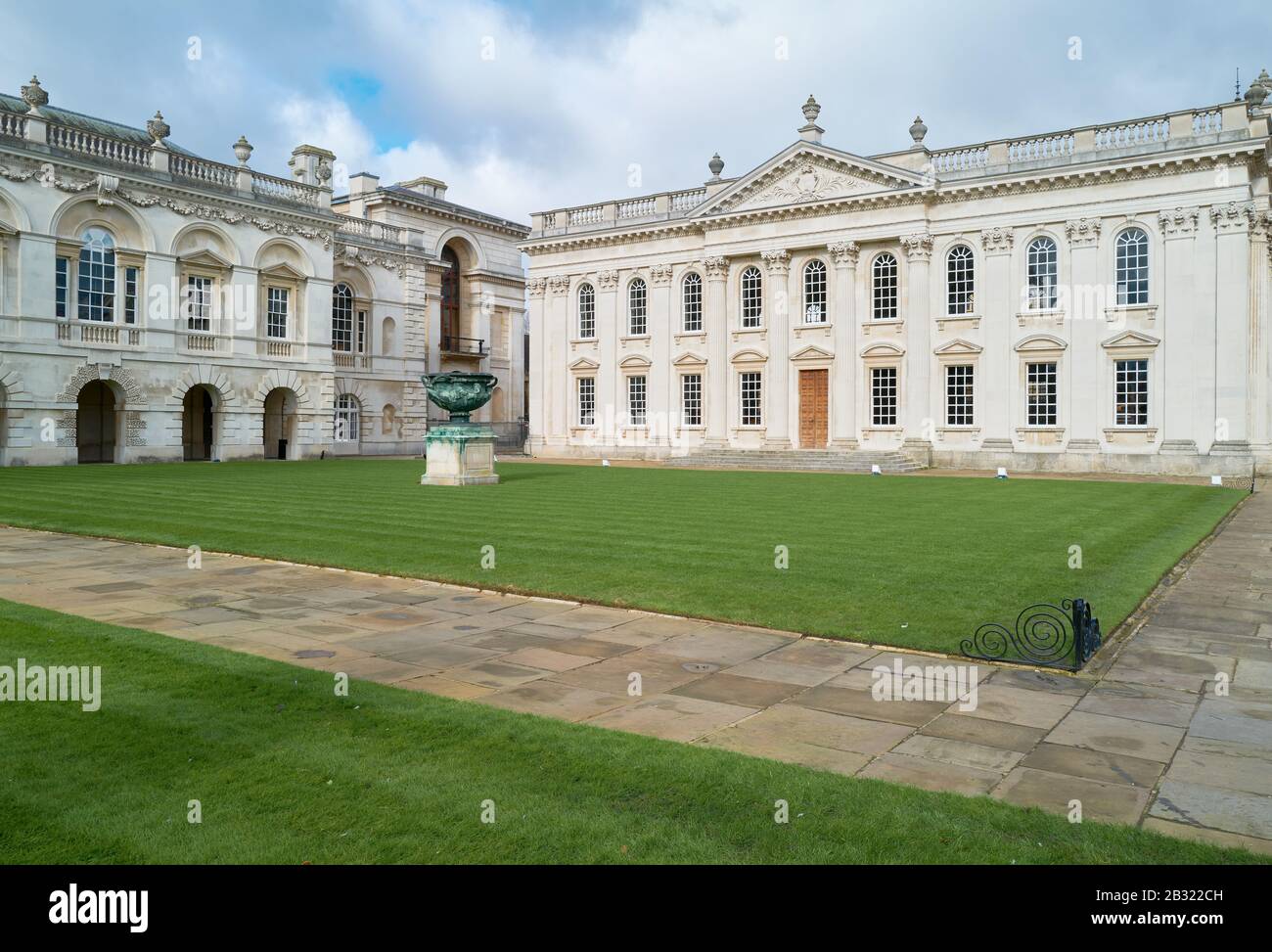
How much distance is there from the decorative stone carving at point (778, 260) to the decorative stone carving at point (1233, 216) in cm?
1666

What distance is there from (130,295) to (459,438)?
20765 mm

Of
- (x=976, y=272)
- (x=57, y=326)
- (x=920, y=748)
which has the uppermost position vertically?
(x=976, y=272)

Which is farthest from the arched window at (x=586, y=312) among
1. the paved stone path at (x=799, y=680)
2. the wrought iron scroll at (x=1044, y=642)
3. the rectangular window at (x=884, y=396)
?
the wrought iron scroll at (x=1044, y=642)

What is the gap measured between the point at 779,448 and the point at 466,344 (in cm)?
2339

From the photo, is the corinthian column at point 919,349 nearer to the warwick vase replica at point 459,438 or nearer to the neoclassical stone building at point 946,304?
the neoclassical stone building at point 946,304

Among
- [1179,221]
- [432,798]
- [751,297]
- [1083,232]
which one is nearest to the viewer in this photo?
[432,798]

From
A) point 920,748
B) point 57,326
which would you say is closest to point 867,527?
point 920,748

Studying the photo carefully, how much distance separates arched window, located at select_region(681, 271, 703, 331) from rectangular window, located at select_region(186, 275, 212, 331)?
71.4ft

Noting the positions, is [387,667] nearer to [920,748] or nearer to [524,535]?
[920,748]

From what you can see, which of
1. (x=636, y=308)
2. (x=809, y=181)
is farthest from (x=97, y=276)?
(x=809, y=181)

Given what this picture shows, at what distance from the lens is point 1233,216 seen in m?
33.4

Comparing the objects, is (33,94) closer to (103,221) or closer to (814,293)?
(103,221)

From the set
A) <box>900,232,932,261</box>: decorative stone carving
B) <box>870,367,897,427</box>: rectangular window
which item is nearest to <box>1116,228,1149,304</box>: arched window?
<box>900,232,932,261</box>: decorative stone carving

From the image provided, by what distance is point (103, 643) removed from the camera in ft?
26.1
